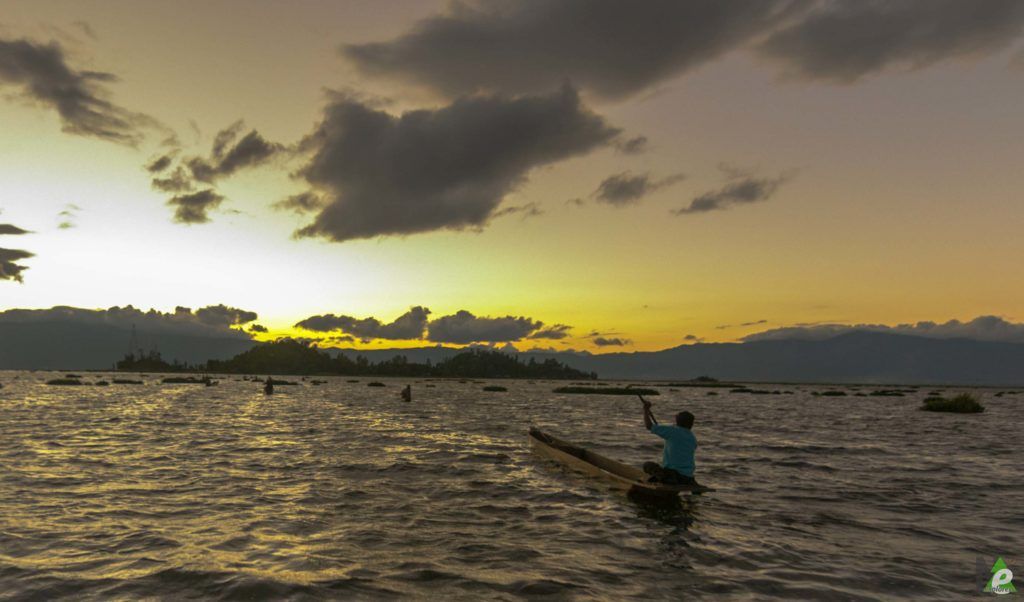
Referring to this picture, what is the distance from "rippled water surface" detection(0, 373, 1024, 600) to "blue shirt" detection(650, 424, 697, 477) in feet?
4.39

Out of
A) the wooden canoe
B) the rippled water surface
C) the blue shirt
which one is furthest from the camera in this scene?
the blue shirt

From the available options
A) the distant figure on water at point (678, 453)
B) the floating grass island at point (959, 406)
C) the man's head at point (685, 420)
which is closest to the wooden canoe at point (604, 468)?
the distant figure on water at point (678, 453)

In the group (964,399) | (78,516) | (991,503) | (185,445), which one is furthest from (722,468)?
(964,399)

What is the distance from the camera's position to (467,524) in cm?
1434

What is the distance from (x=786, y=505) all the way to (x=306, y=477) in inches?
662

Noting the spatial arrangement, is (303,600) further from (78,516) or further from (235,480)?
(235,480)

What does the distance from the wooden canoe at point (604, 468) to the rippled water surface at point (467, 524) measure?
22.7 inches

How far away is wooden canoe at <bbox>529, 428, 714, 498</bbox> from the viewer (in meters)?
16.3

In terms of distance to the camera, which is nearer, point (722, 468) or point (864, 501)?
point (864, 501)

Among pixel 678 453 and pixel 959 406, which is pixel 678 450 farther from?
pixel 959 406

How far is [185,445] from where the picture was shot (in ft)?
93.1

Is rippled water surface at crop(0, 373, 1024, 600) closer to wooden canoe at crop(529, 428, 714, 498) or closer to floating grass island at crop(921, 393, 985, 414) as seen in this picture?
wooden canoe at crop(529, 428, 714, 498)

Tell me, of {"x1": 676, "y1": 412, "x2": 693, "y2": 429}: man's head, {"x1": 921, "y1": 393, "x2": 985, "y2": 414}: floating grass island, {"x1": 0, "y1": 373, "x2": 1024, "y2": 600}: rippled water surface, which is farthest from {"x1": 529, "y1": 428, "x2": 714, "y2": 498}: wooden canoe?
{"x1": 921, "y1": 393, "x2": 985, "y2": 414}: floating grass island

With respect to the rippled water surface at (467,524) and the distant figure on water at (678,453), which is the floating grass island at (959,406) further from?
the distant figure on water at (678,453)
